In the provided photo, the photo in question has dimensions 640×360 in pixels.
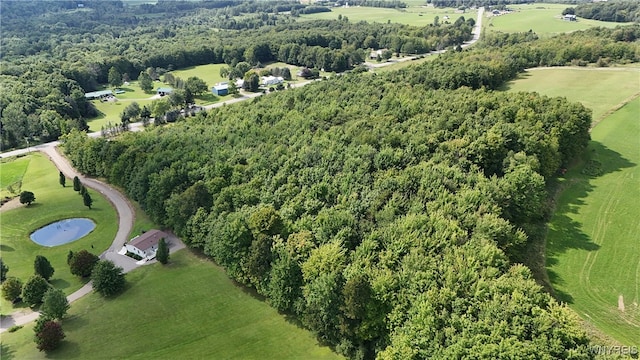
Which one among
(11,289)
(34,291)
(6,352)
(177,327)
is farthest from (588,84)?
(6,352)

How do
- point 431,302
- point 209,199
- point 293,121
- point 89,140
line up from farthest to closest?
point 89,140 < point 293,121 < point 209,199 < point 431,302

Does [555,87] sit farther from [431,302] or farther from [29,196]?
[29,196]

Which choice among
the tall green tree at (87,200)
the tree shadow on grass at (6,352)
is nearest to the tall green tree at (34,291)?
the tree shadow on grass at (6,352)

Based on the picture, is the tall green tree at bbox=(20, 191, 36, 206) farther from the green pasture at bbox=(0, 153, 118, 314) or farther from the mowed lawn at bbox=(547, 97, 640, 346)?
the mowed lawn at bbox=(547, 97, 640, 346)

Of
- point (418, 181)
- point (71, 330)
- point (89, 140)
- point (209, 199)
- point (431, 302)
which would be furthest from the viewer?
point (89, 140)

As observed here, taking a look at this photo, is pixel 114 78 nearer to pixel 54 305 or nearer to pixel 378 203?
pixel 54 305

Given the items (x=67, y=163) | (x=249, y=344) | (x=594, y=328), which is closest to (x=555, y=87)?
→ (x=594, y=328)
